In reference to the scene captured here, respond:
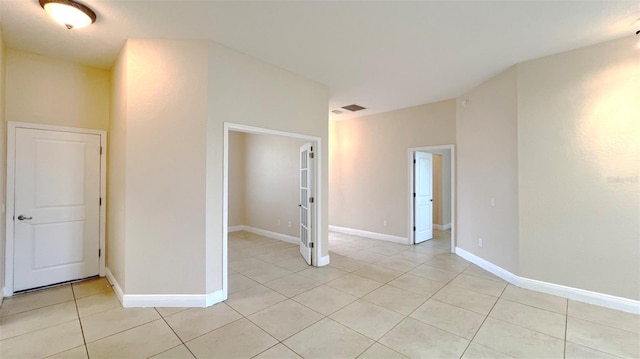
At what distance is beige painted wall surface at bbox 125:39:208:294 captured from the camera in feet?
9.60

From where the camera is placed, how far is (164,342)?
7.55 ft

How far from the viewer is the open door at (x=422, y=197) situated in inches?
226

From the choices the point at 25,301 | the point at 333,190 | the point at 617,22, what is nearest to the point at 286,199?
the point at 333,190

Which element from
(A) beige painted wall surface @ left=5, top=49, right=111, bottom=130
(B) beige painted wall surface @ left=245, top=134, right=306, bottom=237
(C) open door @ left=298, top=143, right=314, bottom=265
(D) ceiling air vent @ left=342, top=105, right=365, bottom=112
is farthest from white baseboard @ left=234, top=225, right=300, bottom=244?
(A) beige painted wall surface @ left=5, top=49, right=111, bottom=130

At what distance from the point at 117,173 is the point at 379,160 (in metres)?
4.73

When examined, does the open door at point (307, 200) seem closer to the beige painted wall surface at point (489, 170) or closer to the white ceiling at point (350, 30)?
the white ceiling at point (350, 30)

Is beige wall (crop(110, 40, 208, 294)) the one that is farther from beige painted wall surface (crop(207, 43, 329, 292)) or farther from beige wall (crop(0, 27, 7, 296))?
beige wall (crop(0, 27, 7, 296))

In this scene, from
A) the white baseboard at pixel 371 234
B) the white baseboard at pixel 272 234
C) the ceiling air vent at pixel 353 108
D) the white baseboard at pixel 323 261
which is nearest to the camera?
the white baseboard at pixel 323 261

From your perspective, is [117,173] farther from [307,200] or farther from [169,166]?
[307,200]

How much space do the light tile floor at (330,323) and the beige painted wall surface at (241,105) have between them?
25.8 inches

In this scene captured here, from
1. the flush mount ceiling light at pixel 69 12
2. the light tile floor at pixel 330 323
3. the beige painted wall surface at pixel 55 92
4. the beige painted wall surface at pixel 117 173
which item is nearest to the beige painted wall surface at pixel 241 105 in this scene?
the light tile floor at pixel 330 323

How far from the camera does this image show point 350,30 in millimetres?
2801

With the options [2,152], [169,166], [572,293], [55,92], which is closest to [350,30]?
[169,166]

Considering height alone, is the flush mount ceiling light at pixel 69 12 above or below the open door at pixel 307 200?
above
